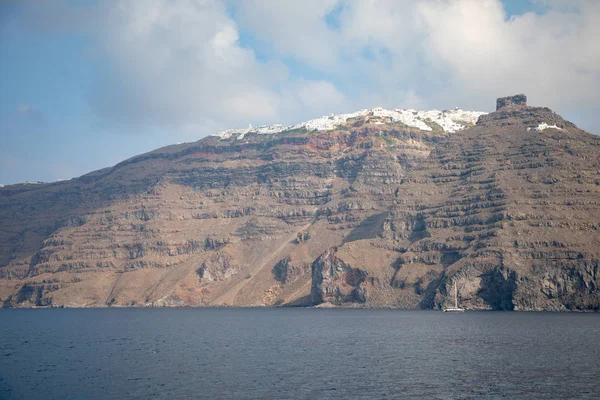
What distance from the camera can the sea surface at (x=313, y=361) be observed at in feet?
259

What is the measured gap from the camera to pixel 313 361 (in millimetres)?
100750

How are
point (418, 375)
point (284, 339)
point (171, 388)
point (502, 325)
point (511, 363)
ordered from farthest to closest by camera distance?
1. point (502, 325)
2. point (284, 339)
3. point (511, 363)
4. point (418, 375)
5. point (171, 388)

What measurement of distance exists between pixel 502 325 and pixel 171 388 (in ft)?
296

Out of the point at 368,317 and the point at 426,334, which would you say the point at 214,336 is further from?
the point at 368,317

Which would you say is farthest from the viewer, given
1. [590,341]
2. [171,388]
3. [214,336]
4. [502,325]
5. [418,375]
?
[502,325]

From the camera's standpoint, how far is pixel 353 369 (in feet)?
306

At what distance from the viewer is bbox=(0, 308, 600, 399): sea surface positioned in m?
78.9

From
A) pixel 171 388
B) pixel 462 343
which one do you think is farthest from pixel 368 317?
pixel 171 388

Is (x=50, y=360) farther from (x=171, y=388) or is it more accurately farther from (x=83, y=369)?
(x=171, y=388)

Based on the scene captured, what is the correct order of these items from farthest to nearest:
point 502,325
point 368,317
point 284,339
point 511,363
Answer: point 368,317
point 502,325
point 284,339
point 511,363

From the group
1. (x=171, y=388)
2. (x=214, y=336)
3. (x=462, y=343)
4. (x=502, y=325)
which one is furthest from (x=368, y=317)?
(x=171, y=388)

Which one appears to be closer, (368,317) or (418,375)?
(418,375)

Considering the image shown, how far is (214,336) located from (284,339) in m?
16.9

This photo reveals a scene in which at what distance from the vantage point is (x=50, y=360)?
107 metres
